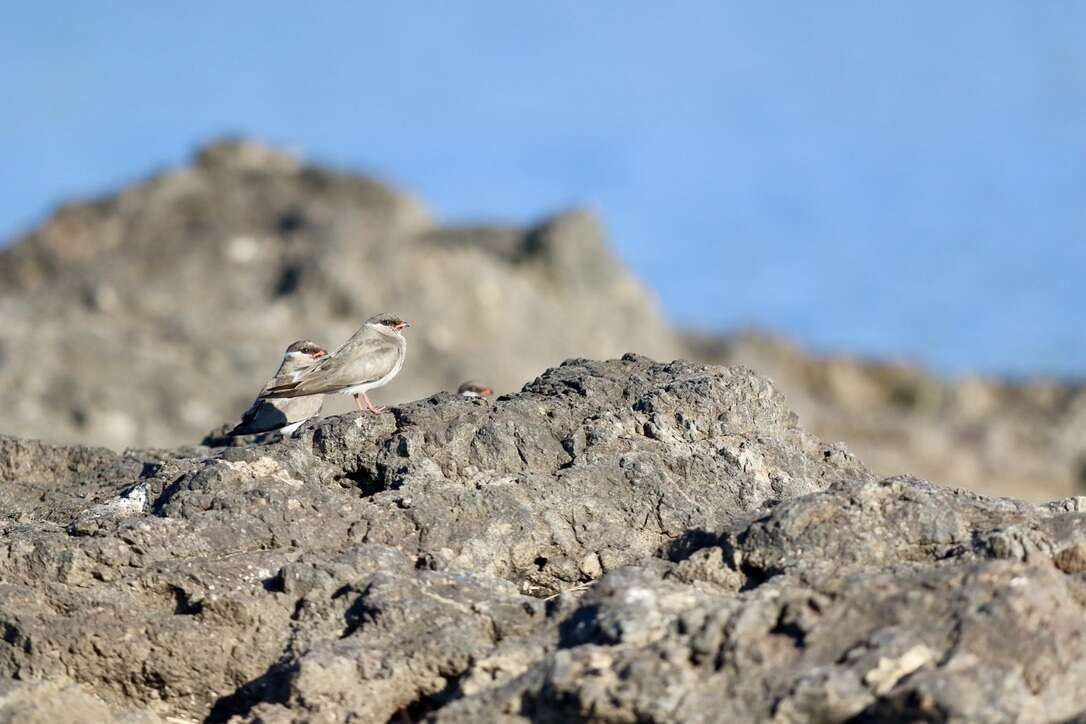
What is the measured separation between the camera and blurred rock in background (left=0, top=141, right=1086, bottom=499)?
26.0m

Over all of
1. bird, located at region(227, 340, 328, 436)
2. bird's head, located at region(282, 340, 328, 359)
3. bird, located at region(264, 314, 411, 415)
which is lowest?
bird, located at region(227, 340, 328, 436)

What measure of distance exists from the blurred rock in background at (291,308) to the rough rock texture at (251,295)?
0.15 feet

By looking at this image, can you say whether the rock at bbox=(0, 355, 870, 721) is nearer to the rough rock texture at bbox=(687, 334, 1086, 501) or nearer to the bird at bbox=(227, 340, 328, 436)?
the bird at bbox=(227, 340, 328, 436)

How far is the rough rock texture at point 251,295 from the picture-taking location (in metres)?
25.9

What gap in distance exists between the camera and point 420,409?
8.69m

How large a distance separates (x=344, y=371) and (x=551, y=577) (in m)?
4.00

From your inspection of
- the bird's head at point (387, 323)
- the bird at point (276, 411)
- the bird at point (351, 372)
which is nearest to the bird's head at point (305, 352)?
the bird's head at point (387, 323)

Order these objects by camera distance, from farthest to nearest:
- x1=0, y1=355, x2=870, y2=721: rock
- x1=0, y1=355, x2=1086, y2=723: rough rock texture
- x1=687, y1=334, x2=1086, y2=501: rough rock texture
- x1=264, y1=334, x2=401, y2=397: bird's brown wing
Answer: x1=687, y1=334, x2=1086, y2=501: rough rock texture
x1=264, y1=334, x2=401, y2=397: bird's brown wing
x1=0, y1=355, x2=870, y2=721: rock
x1=0, y1=355, x2=1086, y2=723: rough rock texture

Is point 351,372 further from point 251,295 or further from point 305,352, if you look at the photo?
point 251,295

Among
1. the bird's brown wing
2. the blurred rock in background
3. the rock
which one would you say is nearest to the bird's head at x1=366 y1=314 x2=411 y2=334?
the bird's brown wing

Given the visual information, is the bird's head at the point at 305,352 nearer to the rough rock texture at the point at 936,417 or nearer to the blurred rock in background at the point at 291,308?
the blurred rock in background at the point at 291,308

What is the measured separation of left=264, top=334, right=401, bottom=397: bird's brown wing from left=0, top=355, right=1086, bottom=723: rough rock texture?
1966mm

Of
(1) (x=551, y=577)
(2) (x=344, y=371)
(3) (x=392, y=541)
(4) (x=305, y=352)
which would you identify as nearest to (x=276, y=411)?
(2) (x=344, y=371)

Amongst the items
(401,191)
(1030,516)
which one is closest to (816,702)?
(1030,516)
